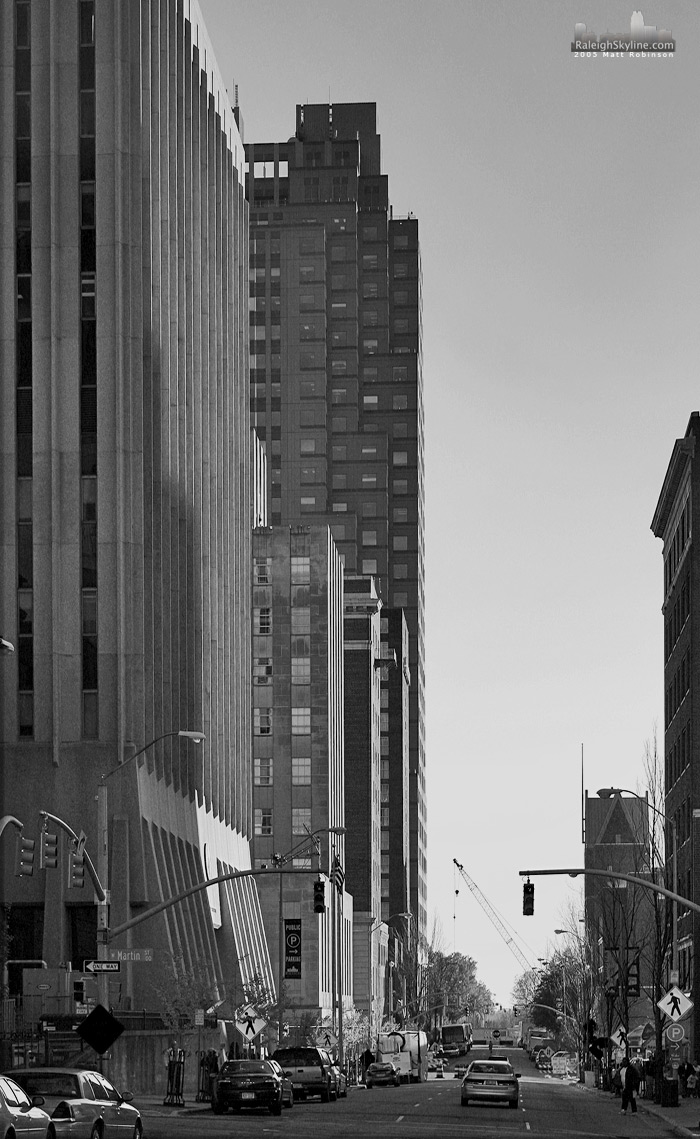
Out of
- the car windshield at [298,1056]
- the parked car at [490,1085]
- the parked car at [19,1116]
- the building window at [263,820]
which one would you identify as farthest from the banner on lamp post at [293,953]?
the building window at [263,820]

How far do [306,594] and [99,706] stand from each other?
88.7 meters

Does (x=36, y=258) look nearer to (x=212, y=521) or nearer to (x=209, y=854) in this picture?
(x=212, y=521)

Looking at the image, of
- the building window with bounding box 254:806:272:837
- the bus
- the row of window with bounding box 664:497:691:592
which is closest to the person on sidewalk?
the row of window with bounding box 664:497:691:592

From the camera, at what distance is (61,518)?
284 ft

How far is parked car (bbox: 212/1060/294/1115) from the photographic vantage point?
54375 millimetres

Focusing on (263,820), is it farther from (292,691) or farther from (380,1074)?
(380,1074)

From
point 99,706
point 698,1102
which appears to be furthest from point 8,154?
A: point 698,1102

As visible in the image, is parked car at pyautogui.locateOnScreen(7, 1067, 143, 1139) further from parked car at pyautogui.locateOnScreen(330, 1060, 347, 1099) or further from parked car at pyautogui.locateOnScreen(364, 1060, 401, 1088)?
parked car at pyautogui.locateOnScreen(364, 1060, 401, 1088)

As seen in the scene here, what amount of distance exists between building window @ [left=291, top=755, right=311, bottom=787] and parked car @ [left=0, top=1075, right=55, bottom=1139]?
14357 centimetres

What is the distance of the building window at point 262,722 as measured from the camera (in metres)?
174

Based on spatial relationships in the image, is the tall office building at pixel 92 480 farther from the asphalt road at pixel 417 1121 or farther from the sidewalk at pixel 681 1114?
the sidewalk at pixel 681 1114

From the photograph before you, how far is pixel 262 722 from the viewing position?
573 ft

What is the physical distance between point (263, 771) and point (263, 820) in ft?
15.0

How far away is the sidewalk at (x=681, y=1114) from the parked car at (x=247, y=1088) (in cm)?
1158
